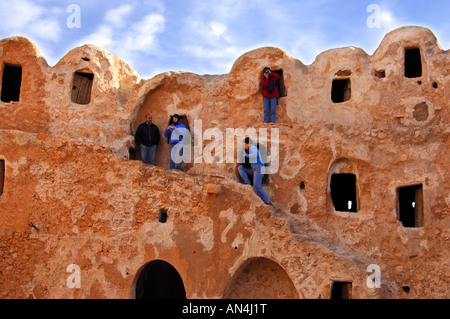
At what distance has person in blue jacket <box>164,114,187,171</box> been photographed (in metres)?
14.4

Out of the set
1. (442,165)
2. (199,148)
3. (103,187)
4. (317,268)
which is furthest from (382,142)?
(103,187)

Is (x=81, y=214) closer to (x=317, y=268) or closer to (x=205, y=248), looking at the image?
(x=205, y=248)

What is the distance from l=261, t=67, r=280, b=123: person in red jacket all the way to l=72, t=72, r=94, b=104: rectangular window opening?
4842 millimetres

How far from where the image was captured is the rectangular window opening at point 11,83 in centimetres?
1536

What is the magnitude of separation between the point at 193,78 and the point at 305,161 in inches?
166

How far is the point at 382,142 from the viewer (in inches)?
512

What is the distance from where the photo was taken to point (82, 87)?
15.3 metres

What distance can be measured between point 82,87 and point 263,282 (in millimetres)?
7419

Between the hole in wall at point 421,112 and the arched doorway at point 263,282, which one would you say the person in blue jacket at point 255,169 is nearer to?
the arched doorway at point 263,282

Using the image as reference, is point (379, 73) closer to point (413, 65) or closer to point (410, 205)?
point (413, 65)

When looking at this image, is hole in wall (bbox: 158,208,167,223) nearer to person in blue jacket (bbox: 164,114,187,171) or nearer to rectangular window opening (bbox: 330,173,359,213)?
person in blue jacket (bbox: 164,114,187,171)

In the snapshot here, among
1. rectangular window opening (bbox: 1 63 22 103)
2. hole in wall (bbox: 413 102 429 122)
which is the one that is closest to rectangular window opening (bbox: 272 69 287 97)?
hole in wall (bbox: 413 102 429 122)

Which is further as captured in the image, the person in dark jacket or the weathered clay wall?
the person in dark jacket

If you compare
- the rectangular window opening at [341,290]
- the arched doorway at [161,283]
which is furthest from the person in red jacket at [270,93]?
the rectangular window opening at [341,290]
